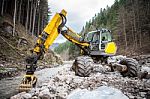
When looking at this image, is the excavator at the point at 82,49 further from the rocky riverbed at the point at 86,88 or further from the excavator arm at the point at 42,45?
the rocky riverbed at the point at 86,88

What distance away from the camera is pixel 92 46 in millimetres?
17625

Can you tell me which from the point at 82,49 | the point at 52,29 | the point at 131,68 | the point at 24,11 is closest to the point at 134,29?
the point at 24,11

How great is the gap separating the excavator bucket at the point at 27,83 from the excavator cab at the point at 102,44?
21.3 feet

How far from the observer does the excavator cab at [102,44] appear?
17.6m

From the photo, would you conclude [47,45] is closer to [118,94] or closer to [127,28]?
[118,94]

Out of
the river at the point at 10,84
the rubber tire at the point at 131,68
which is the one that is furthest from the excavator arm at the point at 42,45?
the rubber tire at the point at 131,68

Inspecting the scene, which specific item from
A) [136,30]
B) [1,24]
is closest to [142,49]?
[136,30]

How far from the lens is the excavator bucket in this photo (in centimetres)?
1093

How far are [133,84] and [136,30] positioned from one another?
171 feet

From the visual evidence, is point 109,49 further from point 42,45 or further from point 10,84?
point 42,45

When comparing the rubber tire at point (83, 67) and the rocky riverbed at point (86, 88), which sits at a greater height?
the rubber tire at point (83, 67)

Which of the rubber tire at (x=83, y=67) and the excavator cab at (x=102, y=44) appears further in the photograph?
the excavator cab at (x=102, y=44)

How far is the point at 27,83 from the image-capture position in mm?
11242

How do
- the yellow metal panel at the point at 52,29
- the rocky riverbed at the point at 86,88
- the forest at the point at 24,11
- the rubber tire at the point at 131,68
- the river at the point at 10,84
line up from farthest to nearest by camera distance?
the forest at the point at 24,11, the rubber tire at the point at 131,68, the river at the point at 10,84, the yellow metal panel at the point at 52,29, the rocky riverbed at the point at 86,88
